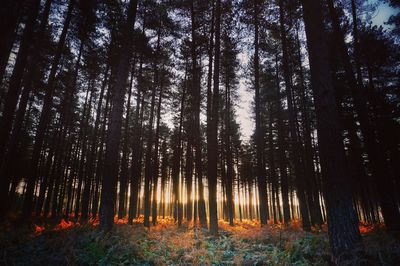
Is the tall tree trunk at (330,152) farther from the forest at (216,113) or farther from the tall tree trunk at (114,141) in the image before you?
the tall tree trunk at (114,141)

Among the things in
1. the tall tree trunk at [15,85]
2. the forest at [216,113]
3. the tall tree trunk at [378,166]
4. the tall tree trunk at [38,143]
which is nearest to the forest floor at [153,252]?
the forest at [216,113]

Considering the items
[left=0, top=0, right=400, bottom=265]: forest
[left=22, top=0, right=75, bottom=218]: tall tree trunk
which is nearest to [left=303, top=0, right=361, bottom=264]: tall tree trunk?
[left=0, top=0, right=400, bottom=265]: forest

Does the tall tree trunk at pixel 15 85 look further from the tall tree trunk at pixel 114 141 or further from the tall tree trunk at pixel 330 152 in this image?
the tall tree trunk at pixel 330 152

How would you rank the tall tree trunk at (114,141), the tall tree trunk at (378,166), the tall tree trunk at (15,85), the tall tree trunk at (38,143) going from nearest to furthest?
1. the tall tree trunk at (114,141)
2. the tall tree trunk at (378,166)
3. the tall tree trunk at (15,85)
4. the tall tree trunk at (38,143)

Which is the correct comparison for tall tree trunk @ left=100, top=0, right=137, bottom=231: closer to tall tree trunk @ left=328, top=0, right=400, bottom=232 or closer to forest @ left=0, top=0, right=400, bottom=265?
forest @ left=0, top=0, right=400, bottom=265

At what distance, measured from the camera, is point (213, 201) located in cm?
989

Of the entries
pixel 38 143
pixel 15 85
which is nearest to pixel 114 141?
pixel 15 85

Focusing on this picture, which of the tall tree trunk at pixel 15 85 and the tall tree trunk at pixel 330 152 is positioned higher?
the tall tree trunk at pixel 15 85

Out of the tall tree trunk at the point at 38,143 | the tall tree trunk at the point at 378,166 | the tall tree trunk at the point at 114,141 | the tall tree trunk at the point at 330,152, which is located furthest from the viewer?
the tall tree trunk at the point at 38,143

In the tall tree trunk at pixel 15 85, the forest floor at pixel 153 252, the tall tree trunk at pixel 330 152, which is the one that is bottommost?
the forest floor at pixel 153 252

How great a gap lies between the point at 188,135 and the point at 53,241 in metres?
13.3

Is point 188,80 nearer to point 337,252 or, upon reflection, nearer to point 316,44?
point 316,44

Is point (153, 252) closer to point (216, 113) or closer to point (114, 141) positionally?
point (114, 141)

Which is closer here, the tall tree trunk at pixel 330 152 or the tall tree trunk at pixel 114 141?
the tall tree trunk at pixel 330 152
